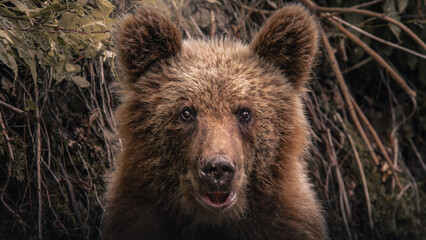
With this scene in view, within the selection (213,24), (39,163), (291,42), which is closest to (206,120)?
(291,42)

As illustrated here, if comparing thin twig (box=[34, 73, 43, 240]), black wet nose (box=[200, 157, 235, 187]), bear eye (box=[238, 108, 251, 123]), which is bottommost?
thin twig (box=[34, 73, 43, 240])

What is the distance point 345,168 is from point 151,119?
2.94 meters

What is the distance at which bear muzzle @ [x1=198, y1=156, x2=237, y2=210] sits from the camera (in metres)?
3.05

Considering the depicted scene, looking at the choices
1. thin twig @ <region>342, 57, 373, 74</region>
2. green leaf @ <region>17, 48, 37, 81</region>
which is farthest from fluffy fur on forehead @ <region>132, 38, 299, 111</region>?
thin twig @ <region>342, 57, 373, 74</region>

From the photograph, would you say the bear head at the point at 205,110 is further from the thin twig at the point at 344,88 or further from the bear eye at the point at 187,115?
the thin twig at the point at 344,88

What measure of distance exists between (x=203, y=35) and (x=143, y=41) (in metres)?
1.23

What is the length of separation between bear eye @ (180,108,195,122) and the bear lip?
0.48 metres

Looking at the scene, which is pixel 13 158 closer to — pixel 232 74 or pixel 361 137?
pixel 232 74

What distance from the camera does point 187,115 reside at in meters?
3.47

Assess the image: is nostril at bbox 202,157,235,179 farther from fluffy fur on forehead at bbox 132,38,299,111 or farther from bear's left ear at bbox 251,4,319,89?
bear's left ear at bbox 251,4,319,89

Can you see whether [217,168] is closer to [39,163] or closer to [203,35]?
[39,163]

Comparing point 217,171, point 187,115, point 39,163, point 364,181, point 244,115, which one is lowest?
point 39,163

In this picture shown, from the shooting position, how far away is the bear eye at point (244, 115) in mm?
3480

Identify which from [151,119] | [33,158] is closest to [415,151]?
[151,119]
